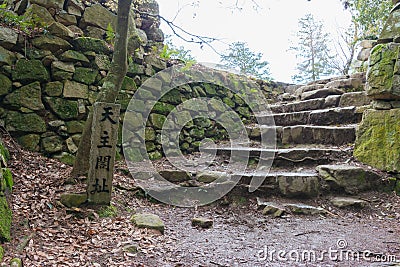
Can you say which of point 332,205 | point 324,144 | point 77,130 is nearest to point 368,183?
point 332,205

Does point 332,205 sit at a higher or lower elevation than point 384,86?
lower

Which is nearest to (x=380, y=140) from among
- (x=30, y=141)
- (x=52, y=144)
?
(x=52, y=144)

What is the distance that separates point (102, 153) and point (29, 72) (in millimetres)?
2005

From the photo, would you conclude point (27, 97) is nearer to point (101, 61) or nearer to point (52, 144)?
point (52, 144)

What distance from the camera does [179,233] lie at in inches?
121

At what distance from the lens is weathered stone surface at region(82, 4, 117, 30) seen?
4.98m

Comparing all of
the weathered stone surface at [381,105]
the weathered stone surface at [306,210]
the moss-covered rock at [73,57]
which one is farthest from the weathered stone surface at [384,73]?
the moss-covered rock at [73,57]

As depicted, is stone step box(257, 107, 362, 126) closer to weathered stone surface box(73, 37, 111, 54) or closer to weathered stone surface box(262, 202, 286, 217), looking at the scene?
weathered stone surface box(262, 202, 286, 217)

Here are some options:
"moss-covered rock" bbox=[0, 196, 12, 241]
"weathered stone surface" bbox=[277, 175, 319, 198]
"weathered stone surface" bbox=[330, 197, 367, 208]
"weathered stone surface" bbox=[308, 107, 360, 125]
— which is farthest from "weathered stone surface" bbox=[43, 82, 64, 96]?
"weathered stone surface" bbox=[308, 107, 360, 125]

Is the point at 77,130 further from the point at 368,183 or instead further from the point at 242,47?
the point at 242,47

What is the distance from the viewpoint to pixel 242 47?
43.8ft

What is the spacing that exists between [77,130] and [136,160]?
3.68 ft

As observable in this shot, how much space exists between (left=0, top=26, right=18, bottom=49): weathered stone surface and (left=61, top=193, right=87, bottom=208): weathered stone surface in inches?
98.6

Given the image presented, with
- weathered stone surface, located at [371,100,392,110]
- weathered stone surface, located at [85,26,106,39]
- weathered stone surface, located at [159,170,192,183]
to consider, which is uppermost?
weathered stone surface, located at [85,26,106,39]
